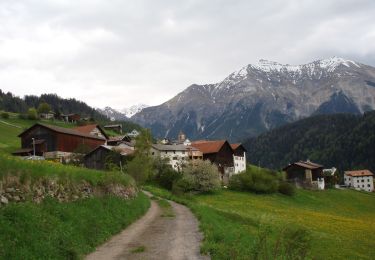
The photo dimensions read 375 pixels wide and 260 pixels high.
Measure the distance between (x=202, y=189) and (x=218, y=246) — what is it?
2380 inches

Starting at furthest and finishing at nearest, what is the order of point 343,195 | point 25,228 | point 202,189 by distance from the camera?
point 343,195
point 202,189
point 25,228

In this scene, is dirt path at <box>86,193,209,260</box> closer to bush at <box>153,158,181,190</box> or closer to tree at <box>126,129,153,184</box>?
tree at <box>126,129,153,184</box>

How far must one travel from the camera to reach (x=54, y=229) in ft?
66.2

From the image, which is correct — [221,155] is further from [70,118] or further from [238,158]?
[70,118]

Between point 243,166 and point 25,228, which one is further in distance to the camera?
point 243,166

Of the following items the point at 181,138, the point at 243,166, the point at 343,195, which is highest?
the point at 181,138

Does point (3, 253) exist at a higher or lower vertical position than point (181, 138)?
lower

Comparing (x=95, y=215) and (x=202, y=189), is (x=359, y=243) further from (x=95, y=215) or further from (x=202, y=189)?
(x=202, y=189)

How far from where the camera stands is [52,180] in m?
23.9

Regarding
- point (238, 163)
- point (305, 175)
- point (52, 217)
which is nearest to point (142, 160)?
point (52, 217)

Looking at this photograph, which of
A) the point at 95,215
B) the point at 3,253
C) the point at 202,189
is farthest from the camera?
the point at 202,189

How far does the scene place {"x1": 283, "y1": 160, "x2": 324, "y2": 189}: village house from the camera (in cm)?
14038

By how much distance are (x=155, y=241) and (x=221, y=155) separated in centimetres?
9078

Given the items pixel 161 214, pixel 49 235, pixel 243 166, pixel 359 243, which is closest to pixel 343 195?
pixel 243 166
